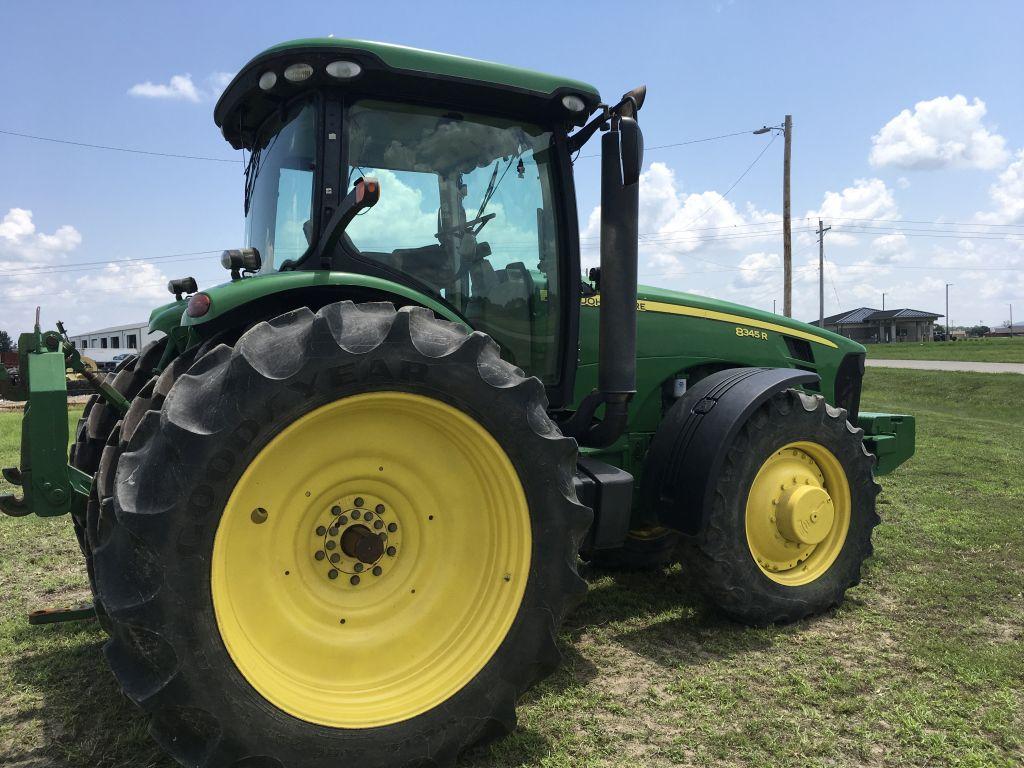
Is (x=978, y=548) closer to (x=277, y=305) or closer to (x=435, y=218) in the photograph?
(x=435, y=218)

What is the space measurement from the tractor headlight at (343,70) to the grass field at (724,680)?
2550mm

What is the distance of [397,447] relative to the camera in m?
2.75

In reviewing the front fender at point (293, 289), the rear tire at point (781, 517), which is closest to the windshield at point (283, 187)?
the front fender at point (293, 289)

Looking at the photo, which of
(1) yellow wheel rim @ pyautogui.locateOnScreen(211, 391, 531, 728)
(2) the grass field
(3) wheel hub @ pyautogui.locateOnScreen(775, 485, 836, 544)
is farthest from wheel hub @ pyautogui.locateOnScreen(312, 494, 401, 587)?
(3) wheel hub @ pyautogui.locateOnScreen(775, 485, 836, 544)

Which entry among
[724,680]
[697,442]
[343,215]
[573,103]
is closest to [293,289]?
[343,215]

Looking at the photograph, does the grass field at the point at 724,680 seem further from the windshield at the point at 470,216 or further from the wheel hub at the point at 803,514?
the windshield at the point at 470,216

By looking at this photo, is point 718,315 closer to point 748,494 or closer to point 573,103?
point 748,494

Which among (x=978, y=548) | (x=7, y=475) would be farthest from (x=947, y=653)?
(x=7, y=475)

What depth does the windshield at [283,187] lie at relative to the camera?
323cm

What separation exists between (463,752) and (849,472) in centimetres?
266

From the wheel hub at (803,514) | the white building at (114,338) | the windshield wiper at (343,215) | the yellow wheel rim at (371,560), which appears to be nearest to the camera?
the yellow wheel rim at (371,560)

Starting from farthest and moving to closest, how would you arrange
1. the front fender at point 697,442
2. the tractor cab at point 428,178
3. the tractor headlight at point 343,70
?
the front fender at point 697,442 < the tractor cab at point 428,178 < the tractor headlight at point 343,70

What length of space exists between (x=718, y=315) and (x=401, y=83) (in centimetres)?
240

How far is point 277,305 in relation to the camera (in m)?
2.99
